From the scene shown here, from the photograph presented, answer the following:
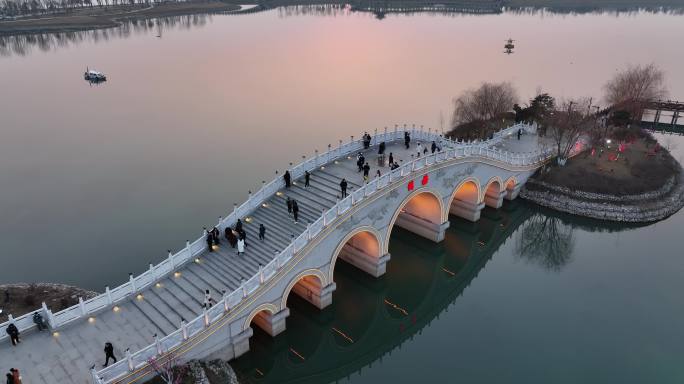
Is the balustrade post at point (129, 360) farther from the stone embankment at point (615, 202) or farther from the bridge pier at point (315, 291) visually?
the stone embankment at point (615, 202)

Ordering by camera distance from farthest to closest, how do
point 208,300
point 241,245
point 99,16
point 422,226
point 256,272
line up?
point 99,16 → point 422,226 → point 241,245 → point 256,272 → point 208,300

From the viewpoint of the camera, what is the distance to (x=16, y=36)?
116 metres

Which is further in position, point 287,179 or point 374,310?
Result: point 374,310

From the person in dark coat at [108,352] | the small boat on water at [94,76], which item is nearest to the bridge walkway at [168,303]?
the person in dark coat at [108,352]

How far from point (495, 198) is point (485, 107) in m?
15.2

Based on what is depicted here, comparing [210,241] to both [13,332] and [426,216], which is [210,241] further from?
[426,216]

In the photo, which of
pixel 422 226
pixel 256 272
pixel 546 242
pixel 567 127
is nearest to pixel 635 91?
pixel 567 127

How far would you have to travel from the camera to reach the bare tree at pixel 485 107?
53.7m

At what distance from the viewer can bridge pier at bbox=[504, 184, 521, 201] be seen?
43719 mm

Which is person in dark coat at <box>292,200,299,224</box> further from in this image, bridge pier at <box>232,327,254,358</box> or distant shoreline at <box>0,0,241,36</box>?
distant shoreline at <box>0,0,241,36</box>

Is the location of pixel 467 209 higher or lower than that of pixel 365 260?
lower

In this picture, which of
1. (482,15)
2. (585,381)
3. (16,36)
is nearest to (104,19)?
(16,36)

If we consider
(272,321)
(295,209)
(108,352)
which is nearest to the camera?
(108,352)

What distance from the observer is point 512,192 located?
43844 millimetres
